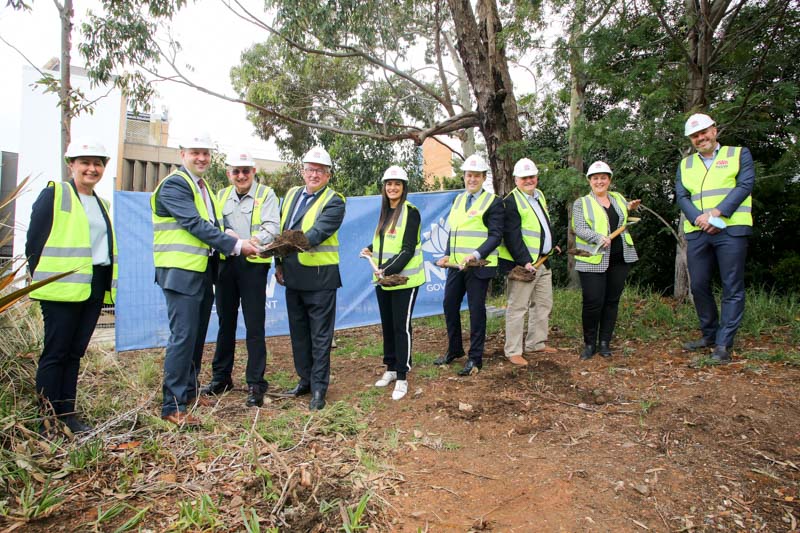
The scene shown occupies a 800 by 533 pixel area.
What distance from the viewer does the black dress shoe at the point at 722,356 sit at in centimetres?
451

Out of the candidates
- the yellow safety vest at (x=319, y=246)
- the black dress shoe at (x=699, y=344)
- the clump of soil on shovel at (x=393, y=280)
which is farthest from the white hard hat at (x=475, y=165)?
the black dress shoe at (x=699, y=344)

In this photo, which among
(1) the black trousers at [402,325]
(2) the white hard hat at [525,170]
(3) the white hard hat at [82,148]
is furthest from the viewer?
(2) the white hard hat at [525,170]

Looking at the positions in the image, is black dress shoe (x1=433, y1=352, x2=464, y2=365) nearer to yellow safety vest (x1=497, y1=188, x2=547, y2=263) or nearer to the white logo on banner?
yellow safety vest (x1=497, y1=188, x2=547, y2=263)

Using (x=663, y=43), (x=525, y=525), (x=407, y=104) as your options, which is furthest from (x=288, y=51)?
(x=525, y=525)

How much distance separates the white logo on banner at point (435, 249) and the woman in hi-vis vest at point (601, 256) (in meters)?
2.61

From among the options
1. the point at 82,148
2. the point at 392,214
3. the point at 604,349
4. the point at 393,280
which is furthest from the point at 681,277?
the point at 82,148

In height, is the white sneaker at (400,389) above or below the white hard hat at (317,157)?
below

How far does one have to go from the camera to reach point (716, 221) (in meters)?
4.47

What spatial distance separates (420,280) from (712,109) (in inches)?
147

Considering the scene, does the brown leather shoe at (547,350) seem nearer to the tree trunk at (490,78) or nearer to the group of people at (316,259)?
the group of people at (316,259)

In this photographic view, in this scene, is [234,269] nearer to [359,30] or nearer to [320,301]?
[320,301]

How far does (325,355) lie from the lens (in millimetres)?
4168

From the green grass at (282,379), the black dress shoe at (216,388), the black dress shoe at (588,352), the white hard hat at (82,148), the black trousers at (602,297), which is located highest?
the white hard hat at (82,148)

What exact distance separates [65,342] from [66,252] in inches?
22.1
